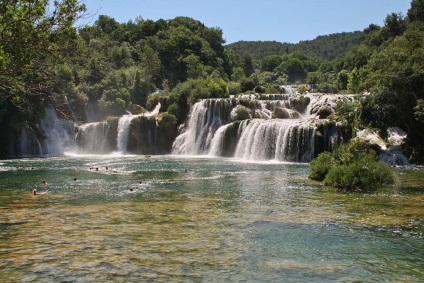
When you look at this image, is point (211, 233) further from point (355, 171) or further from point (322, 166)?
point (322, 166)

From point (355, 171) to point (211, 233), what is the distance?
12.6 metres

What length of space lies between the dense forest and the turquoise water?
166 inches

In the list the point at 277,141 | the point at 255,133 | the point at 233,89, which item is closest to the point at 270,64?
the point at 233,89

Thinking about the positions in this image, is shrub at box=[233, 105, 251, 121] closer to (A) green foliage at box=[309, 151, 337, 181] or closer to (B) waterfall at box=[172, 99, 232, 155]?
(B) waterfall at box=[172, 99, 232, 155]

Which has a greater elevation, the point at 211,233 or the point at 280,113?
the point at 280,113

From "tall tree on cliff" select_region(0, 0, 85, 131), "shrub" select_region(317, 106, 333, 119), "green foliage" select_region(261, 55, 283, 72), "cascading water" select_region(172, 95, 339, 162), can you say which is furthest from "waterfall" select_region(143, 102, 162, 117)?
"green foliage" select_region(261, 55, 283, 72)

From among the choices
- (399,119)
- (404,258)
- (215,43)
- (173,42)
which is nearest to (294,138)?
(399,119)

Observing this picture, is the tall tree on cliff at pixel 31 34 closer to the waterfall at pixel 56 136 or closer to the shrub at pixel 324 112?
the shrub at pixel 324 112

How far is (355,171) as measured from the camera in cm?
2438

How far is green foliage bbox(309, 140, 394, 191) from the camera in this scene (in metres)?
24.1

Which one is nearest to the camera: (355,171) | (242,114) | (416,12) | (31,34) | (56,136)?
(31,34)

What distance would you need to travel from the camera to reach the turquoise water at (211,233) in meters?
10.7

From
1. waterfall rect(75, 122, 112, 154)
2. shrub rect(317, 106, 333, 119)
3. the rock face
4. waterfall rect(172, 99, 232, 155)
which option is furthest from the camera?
waterfall rect(75, 122, 112, 154)

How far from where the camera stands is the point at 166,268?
10891mm
